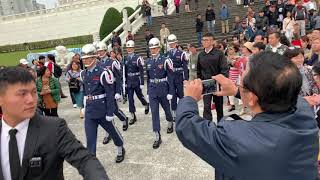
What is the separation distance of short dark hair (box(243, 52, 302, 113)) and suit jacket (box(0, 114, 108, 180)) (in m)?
1.09

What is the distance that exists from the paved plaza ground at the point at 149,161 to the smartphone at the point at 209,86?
11.6 ft

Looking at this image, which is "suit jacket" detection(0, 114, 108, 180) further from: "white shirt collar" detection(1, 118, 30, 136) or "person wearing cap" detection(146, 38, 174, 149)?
"person wearing cap" detection(146, 38, 174, 149)

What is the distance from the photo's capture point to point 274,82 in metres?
1.87

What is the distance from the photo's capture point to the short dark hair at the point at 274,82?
1879 millimetres

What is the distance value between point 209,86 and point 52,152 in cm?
112

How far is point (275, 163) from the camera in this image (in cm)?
182

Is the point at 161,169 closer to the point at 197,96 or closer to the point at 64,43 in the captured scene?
the point at 197,96

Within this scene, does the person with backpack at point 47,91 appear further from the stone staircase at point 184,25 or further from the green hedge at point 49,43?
the green hedge at point 49,43

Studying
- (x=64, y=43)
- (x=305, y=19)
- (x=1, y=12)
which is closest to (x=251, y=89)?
(x=305, y=19)

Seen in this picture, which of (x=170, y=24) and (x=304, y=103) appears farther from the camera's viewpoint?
(x=170, y=24)

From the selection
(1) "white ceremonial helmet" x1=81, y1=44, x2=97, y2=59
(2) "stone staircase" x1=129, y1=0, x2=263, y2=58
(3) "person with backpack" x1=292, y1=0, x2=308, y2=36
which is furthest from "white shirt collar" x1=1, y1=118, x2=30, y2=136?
(2) "stone staircase" x1=129, y1=0, x2=263, y2=58

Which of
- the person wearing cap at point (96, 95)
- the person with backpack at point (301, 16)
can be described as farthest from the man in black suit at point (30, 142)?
the person with backpack at point (301, 16)

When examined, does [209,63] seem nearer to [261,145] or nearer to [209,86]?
[209,86]

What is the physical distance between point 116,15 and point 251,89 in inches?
1004
